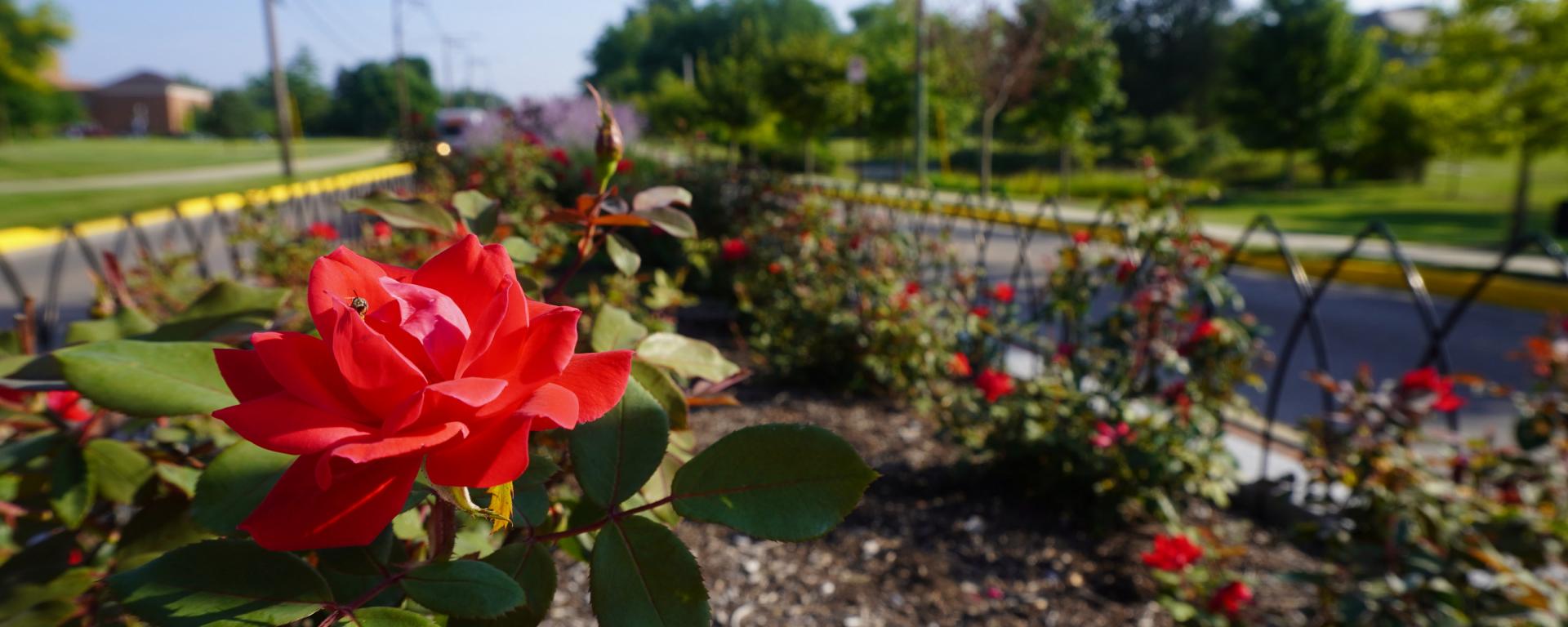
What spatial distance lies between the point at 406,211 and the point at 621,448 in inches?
13.1

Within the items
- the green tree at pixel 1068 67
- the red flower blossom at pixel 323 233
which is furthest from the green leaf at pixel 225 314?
the green tree at pixel 1068 67

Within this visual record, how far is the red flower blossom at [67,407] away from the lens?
0.90 metres

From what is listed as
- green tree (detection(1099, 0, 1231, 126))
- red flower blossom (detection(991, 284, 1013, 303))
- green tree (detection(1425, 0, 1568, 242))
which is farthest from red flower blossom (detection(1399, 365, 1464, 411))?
green tree (detection(1099, 0, 1231, 126))

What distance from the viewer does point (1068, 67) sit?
17.9 meters

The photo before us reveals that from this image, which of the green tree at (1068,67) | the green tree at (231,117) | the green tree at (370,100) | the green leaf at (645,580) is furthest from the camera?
the green tree at (370,100)

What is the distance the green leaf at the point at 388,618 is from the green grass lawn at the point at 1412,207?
7.18m

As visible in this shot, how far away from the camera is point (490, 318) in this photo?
341 mm

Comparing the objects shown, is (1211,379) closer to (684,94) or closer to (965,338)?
(965,338)

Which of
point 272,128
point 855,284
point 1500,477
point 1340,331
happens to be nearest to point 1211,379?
point 1500,477

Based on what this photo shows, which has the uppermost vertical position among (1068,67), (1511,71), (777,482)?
(1068,67)

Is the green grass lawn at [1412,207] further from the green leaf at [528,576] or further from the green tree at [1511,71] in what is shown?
the green leaf at [528,576]

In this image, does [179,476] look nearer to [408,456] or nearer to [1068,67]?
[408,456]

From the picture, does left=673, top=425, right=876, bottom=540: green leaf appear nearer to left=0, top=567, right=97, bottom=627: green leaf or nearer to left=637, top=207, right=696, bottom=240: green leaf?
left=637, top=207, right=696, bottom=240: green leaf

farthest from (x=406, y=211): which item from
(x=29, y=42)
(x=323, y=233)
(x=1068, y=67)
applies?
(x=29, y=42)
